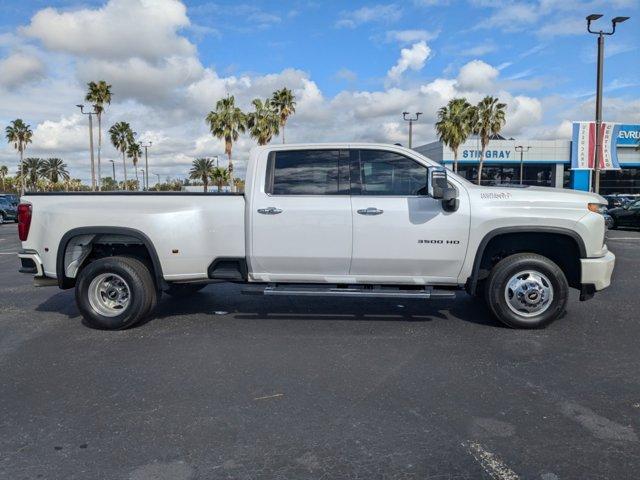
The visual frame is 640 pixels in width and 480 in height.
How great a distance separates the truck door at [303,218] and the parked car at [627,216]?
19529mm

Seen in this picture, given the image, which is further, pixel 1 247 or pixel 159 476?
pixel 1 247

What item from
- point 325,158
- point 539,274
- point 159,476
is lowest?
point 159,476

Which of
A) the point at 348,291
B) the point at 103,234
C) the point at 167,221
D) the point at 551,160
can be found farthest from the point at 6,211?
the point at 551,160

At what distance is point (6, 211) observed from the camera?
103 ft

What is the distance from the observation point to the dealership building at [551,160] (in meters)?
49.8

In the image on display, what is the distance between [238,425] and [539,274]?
3808mm

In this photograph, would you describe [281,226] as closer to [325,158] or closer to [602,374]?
[325,158]

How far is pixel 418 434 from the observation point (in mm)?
3557

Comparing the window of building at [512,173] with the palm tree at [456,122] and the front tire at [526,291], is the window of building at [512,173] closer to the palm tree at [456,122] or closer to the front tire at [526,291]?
the palm tree at [456,122]

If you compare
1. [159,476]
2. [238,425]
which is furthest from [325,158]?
[159,476]

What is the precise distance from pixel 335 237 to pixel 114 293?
262cm

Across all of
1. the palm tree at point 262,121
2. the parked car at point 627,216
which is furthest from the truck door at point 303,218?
the palm tree at point 262,121

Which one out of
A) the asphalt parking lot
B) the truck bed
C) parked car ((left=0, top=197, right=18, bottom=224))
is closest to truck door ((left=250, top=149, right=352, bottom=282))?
the truck bed

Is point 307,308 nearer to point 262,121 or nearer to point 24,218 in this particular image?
point 24,218
